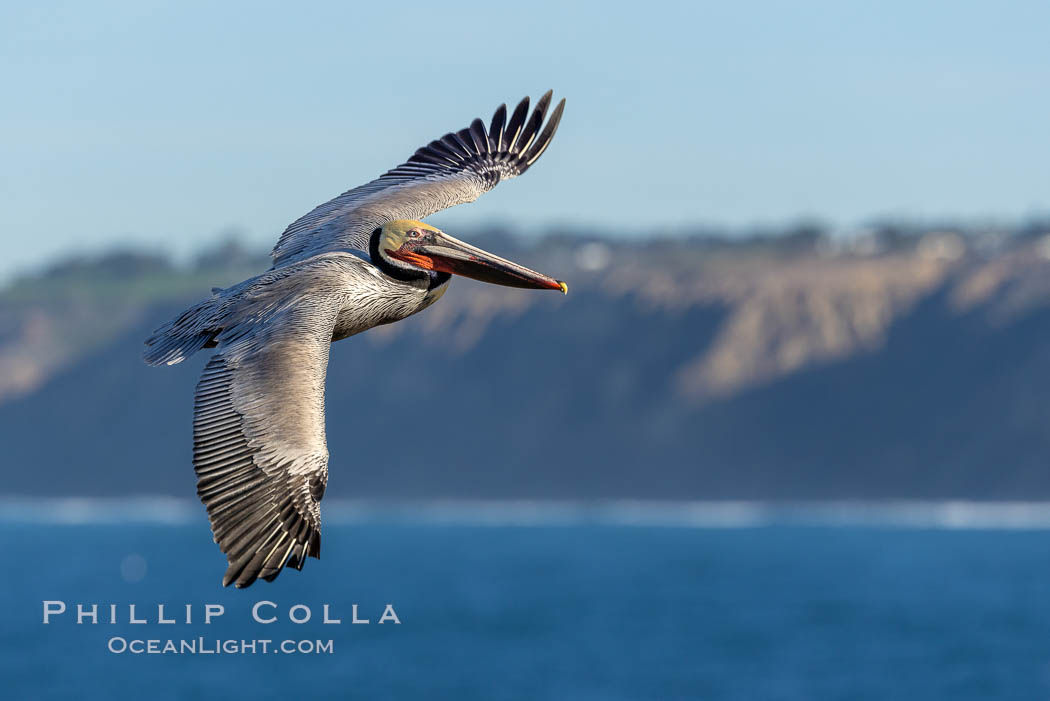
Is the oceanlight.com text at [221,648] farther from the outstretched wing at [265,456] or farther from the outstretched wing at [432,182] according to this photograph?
the outstretched wing at [265,456]

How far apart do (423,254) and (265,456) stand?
1.89 m

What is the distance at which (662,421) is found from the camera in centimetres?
11162

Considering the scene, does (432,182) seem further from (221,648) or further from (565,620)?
(565,620)

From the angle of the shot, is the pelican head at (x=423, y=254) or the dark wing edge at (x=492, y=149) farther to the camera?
the dark wing edge at (x=492, y=149)

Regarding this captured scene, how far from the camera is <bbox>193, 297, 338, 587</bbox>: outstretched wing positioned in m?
9.70

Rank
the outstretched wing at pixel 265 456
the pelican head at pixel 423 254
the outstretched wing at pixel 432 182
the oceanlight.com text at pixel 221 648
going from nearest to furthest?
the outstretched wing at pixel 265 456
the pelican head at pixel 423 254
the outstretched wing at pixel 432 182
the oceanlight.com text at pixel 221 648

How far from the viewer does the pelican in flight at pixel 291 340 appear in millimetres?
9758

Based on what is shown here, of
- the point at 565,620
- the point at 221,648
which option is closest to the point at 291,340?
the point at 221,648

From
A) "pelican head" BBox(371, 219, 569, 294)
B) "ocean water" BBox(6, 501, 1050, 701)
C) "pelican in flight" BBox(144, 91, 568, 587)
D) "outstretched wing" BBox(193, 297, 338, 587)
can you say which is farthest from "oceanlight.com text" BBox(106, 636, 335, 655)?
"outstretched wing" BBox(193, 297, 338, 587)

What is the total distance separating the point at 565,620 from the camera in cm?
9319

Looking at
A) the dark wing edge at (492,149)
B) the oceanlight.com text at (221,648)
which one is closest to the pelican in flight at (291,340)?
the dark wing edge at (492,149)

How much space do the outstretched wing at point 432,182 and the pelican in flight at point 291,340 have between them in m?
0.02

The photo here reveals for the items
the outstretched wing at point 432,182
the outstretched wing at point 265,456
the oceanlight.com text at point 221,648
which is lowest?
the outstretched wing at point 265,456

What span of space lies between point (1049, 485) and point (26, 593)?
60.0 m
